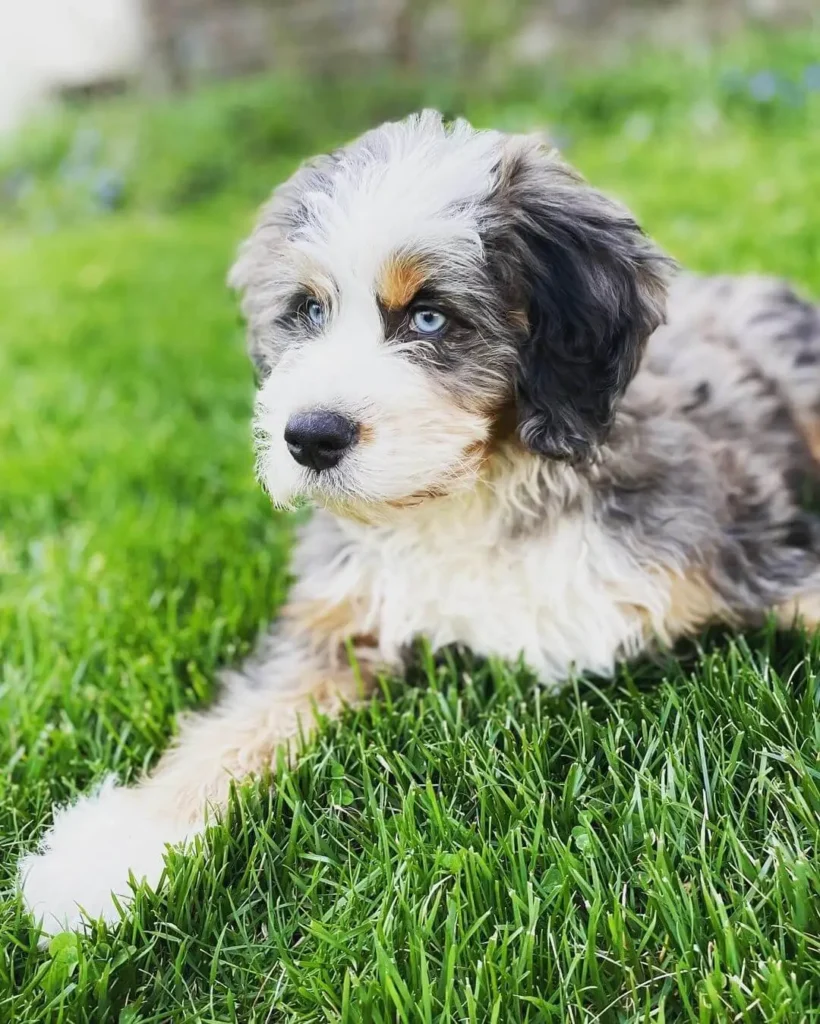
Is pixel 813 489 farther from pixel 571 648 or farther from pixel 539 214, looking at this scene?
pixel 539 214

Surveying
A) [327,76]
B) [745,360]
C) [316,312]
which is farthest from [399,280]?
[327,76]

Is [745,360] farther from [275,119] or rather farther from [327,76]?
[327,76]

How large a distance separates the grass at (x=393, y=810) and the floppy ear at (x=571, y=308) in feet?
2.06

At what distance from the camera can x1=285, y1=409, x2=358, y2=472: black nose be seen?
2.18 metres

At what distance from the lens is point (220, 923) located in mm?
2023

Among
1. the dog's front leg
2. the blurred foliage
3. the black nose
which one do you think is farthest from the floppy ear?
the blurred foliage

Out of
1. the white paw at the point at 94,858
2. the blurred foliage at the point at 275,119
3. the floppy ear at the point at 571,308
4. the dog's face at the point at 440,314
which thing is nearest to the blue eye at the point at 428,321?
the dog's face at the point at 440,314

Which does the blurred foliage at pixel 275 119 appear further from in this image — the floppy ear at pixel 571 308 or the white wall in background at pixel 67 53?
the floppy ear at pixel 571 308

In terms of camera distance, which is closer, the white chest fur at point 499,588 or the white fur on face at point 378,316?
the white fur on face at point 378,316

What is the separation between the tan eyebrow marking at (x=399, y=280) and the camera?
2230 millimetres

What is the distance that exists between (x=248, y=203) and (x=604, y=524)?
7.03 metres

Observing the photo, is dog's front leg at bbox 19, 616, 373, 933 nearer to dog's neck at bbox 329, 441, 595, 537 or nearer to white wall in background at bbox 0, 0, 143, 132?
dog's neck at bbox 329, 441, 595, 537

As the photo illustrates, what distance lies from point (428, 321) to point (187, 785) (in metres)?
1.15

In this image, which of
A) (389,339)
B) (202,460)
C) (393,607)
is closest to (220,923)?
(393,607)
